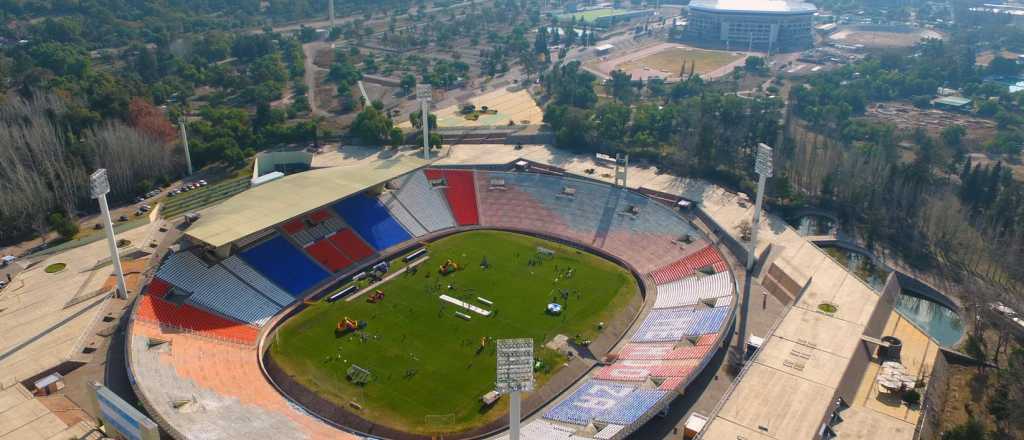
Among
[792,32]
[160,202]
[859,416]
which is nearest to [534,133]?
[160,202]

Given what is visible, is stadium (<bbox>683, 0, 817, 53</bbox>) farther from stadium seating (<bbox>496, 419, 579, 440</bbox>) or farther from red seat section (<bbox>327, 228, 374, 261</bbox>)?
stadium seating (<bbox>496, 419, 579, 440</bbox>)

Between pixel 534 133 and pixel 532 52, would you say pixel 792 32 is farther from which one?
pixel 534 133

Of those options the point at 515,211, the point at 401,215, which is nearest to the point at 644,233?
the point at 515,211

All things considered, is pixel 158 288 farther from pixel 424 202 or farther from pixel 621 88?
pixel 621 88

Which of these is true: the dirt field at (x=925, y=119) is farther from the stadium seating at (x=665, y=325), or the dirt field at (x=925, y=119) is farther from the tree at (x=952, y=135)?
the stadium seating at (x=665, y=325)

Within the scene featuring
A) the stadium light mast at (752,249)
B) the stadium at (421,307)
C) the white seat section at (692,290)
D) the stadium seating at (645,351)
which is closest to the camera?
the stadium at (421,307)

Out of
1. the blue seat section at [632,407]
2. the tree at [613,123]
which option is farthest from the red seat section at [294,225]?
the tree at [613,123]
